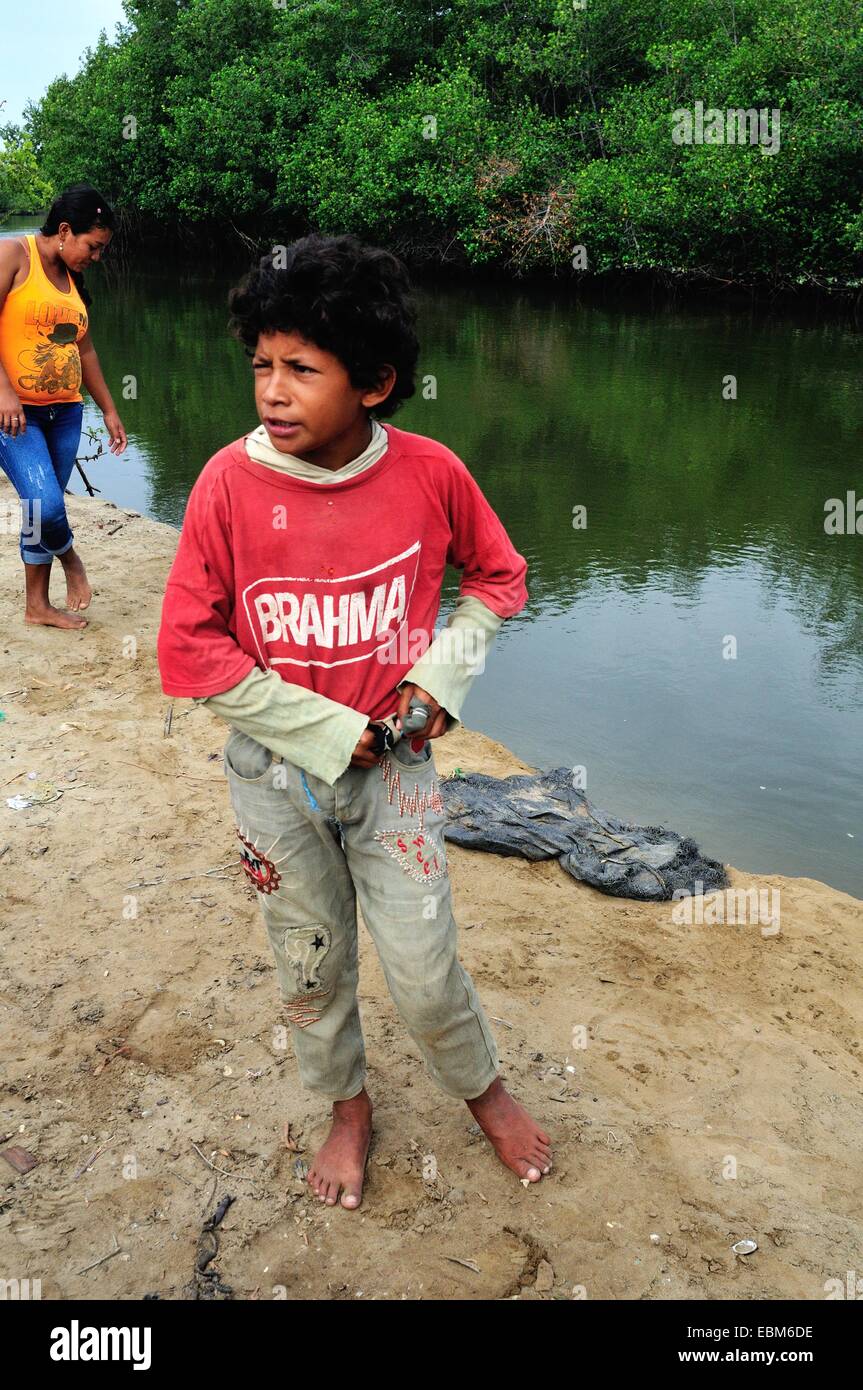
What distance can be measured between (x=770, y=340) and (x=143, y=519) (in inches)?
415

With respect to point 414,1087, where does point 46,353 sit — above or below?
above

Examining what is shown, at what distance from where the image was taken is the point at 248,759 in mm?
1924

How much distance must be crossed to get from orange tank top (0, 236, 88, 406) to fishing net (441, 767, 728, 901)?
2415mm

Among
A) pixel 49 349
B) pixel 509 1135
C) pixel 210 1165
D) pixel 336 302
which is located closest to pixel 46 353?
pixel 49 349

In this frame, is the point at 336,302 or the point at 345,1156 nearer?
the point at 336,302

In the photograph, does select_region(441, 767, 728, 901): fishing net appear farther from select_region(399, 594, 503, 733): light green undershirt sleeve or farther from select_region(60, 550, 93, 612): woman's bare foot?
select_region(60, 550, 93, 612): woman's bare foot

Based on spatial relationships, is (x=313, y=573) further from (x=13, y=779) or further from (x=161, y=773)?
(x=13, y=779)

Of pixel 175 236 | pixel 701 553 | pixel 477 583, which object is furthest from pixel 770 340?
pixel 175 236

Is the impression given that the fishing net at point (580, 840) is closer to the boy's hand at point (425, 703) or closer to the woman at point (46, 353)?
the boy's hand at point (425, 703)

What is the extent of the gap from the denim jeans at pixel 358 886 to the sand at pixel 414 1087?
0.35 m

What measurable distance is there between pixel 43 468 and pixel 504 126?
18.0 metres

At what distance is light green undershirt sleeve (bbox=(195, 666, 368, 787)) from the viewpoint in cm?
181

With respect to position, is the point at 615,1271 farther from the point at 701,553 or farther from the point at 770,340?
the point at 770,340

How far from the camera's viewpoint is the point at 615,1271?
200 cm
